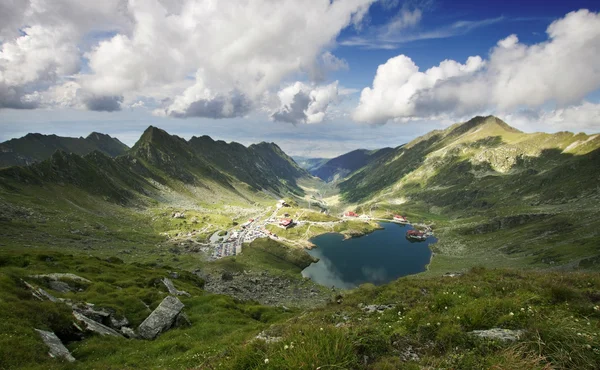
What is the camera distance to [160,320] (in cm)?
2986

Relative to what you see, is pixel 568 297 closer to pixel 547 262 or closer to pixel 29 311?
pixel 29 311

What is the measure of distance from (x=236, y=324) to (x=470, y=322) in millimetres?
28982

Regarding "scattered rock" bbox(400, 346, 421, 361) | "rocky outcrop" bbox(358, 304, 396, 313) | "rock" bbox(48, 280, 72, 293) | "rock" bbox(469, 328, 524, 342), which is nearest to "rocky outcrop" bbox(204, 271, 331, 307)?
"rock" bbox(48, 280, 72, 293)

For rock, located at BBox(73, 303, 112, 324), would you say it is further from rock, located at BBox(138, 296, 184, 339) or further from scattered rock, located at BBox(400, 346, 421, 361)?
scattered rock, located at BBox(400, 346, 421, 361)

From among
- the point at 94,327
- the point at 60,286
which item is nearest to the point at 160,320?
the point at 94,327

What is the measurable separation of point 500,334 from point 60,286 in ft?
158

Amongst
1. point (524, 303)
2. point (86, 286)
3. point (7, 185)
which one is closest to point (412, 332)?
point (524, 303)

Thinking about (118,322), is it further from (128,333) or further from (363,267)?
(363,267)

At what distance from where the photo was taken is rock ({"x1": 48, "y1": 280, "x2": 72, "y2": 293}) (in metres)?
37.3

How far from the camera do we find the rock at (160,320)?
2839 centimetres

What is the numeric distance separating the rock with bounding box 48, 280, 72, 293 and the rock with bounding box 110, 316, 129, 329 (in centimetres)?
1242

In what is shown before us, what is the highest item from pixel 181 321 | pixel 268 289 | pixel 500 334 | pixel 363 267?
pixel 500 334

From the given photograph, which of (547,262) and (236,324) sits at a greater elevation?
(236,324)

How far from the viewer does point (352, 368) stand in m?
8.94
